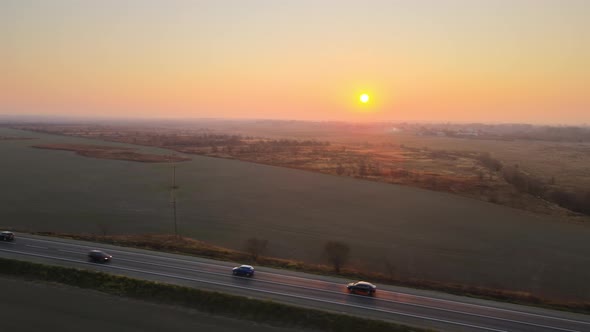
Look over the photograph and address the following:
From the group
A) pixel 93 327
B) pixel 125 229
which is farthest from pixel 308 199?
pixel 93 327

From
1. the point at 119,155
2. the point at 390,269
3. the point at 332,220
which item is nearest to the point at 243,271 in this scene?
the point at 390,269

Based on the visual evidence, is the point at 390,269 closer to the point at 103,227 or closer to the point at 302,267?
the point at 302,267

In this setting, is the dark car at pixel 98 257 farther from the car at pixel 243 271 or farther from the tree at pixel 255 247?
the tree at pixel 255 247

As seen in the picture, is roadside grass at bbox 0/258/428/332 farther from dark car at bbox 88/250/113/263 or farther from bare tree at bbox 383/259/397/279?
bare tree at bbox 383/259/397/279

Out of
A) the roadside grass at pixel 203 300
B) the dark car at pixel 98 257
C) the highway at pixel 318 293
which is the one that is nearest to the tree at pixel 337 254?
the highway at pixel 318 293

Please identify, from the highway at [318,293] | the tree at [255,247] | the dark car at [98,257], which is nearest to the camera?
the highway at [318,293]

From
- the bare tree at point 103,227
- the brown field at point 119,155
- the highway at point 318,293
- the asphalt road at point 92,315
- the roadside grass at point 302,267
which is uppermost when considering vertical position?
the brown field at point 119,155
